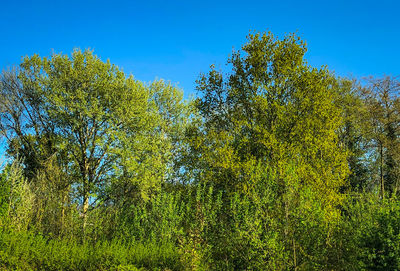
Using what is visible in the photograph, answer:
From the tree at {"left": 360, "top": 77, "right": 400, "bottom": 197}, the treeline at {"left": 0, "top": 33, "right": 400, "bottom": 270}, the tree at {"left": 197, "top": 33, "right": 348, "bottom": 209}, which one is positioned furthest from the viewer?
the tree at {"left": 360, "top": 77, "right": 400, "bottom": 197}

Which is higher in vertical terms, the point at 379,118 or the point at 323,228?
the point at 379,118

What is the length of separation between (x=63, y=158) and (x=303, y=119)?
46.0 ft

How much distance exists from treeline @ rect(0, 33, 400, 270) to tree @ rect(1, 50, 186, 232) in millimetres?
83

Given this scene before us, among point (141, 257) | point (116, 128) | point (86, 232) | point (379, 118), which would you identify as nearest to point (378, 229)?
point (141, 257)

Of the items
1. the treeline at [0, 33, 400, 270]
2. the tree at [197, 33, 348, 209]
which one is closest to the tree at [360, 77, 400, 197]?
the treeline at [0, 33, 400, 270]

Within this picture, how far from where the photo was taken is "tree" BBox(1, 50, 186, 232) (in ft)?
63.0

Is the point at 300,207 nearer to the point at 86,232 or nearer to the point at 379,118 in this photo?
the point at 86,232

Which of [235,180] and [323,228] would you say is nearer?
[323,228]

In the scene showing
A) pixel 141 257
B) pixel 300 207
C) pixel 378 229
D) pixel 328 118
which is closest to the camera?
pixel 378 229

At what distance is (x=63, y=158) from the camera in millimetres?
19578

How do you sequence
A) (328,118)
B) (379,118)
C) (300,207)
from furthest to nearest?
(379,118) < (328,118) < (300,207)

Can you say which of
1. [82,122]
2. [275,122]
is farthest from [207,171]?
[82,122]

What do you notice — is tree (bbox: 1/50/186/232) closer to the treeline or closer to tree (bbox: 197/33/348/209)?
the treeline

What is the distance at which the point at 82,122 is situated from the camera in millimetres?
19219
